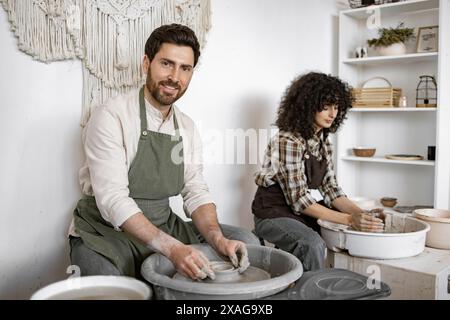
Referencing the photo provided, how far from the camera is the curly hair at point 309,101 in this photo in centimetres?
196

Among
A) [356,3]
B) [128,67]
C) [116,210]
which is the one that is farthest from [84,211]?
[356,3]

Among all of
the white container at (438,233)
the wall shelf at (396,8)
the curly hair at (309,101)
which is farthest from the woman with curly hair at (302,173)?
the wall shelf at (396,8)

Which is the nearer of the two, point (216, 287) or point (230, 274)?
point (216, 287)

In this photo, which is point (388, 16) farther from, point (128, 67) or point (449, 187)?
point (128, 67)

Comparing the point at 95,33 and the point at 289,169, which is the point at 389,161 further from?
the point at 95,33

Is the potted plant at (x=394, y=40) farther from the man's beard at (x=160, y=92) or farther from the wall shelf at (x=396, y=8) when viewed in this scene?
the man's beard at (x=160, y=92)

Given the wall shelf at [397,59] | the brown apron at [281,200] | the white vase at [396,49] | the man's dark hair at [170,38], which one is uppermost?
the white vase at [396,49]

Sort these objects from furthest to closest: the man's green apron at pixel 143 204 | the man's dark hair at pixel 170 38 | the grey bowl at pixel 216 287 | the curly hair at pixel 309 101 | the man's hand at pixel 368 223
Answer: the curly hair at pixel 309 101 → the man's hand at pixel 368 223 → the man's dark hair at pixel 170 38 → the man's green apron at pixel 143 204 → the grey bowl at pixel 216 287

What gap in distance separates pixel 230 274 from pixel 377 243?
0.65 metres

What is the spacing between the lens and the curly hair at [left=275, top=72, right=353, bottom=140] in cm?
196

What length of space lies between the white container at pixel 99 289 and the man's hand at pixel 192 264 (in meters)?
0.16

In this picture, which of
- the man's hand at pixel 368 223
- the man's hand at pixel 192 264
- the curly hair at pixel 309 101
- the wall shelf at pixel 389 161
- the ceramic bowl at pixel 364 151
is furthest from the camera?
the ceramic bowl at pixel 364 151

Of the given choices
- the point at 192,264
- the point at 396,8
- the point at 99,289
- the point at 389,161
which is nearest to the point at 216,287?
the point at 192,264

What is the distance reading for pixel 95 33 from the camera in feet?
5.57
